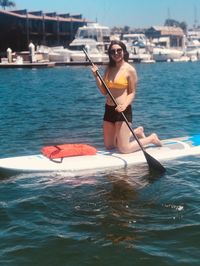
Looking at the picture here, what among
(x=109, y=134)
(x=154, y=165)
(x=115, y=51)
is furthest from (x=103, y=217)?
(x=115, y=51)

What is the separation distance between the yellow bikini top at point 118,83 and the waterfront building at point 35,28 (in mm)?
81903

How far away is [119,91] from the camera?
856cm

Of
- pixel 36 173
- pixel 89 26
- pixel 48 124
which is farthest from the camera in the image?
pixel 89 26

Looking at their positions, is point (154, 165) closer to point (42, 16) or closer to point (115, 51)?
point (115, 51)

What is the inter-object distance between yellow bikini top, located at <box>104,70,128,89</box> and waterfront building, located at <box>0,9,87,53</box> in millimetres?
81903

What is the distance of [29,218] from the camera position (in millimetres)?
6406

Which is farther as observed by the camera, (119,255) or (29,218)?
(29,218)

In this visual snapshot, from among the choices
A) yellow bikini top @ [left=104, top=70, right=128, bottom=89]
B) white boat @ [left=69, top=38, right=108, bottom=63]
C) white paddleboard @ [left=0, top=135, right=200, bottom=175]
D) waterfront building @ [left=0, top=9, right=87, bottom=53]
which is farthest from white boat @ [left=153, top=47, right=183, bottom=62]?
yellow bikini top @ [left=104, top=70, right=128, bottom=89]

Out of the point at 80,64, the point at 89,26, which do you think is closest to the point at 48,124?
the point at 80,64

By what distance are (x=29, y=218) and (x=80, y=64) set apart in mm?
73524

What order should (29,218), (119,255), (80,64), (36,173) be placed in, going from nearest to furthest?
(119,255) < (29,218) < (36,173) < (80,64)

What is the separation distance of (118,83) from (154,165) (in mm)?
1515

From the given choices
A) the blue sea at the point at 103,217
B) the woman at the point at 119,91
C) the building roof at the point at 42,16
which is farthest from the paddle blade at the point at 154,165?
the building roof at the point at 42,16

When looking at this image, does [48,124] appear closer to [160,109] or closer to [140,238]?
[160,109]
